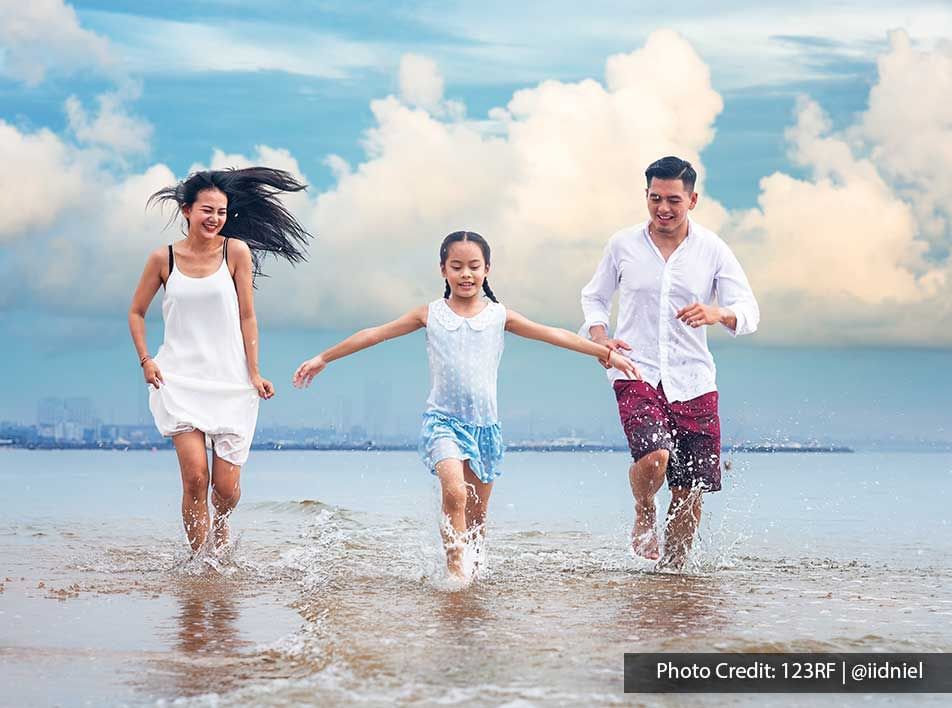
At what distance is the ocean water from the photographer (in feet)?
15.4

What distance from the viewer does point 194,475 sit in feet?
25.8

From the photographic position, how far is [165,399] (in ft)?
25.7

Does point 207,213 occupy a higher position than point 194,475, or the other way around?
point 207,213

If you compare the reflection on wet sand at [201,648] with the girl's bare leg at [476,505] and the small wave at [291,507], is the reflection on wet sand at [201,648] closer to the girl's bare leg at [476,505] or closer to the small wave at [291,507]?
the girl's bare leg at [476,505]

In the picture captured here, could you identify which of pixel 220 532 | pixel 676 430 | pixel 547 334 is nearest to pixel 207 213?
pixel 220 532

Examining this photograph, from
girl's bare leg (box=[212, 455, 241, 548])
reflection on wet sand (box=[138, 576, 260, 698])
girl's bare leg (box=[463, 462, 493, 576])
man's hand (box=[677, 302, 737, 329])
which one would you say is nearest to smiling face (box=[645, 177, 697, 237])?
man's hand (box=[677, 302, 737, 329])

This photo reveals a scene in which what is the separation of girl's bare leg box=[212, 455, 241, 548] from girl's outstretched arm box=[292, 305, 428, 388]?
122cm

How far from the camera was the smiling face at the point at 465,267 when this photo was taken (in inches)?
281

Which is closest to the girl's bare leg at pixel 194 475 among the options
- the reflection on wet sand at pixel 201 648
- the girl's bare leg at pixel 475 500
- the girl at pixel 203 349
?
the girl at pixel 203 349

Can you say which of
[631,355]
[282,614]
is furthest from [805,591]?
[282,614]

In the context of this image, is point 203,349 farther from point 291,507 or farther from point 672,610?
point 291,507

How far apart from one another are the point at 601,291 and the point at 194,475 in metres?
2.81

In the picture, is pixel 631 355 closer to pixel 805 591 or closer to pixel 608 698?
pixel 805 591

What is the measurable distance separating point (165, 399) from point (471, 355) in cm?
204
